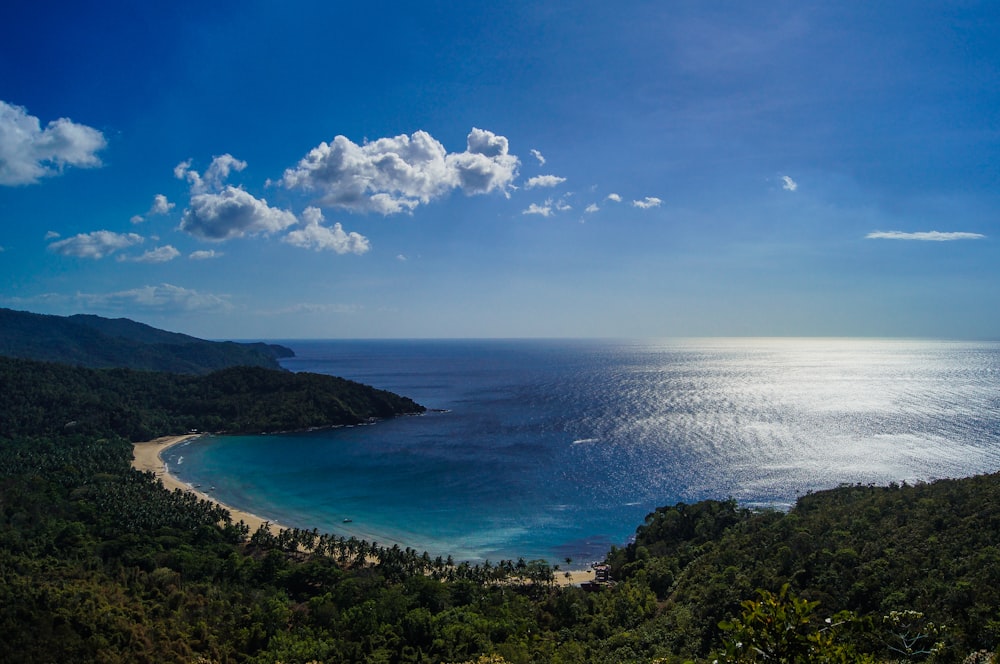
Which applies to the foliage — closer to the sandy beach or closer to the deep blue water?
the deep blue water

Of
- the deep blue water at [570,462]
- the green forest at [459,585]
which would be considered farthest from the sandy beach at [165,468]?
the green forest at [459,585]

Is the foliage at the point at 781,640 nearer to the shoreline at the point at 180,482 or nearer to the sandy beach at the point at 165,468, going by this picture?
the shoreline at the point at 180,482

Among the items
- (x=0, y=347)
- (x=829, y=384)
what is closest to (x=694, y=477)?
(x=829, y=384)

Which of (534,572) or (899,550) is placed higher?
(899,550)

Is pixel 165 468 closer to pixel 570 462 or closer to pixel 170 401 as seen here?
pixel 170 401

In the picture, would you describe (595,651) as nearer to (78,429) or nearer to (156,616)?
(156,616)

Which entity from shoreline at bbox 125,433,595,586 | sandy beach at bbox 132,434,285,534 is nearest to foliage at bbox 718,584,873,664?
shoreline at bbox 125,433,595,586

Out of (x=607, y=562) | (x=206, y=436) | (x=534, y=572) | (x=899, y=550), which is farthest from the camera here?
(x=206, y=436)
